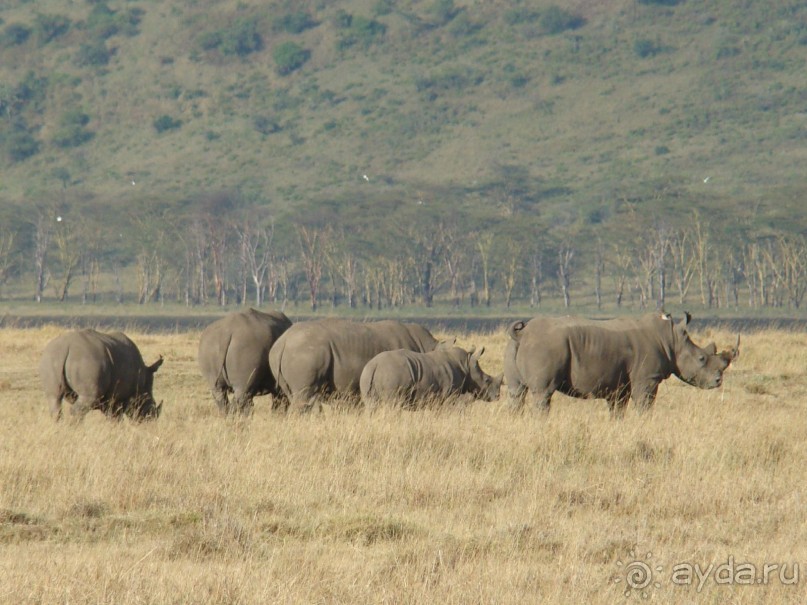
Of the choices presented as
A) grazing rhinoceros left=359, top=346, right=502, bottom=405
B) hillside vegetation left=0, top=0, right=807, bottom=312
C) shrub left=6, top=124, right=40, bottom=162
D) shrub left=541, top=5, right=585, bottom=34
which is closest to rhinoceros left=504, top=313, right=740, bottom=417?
grazing rhinoceros left=359, top=346, right=502, bottom=405

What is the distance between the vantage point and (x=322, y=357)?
14195mm

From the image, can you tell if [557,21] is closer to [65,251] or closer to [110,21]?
[110,21]

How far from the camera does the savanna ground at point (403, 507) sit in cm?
721

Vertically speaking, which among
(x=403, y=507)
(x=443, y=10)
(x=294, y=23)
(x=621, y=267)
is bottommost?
(x=403, y=507)

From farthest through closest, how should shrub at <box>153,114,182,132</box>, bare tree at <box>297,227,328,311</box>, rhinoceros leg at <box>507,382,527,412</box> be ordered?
→ 1. shrub at <box>153,114,182,132</box>
2. bare tree at <box>297,227,328,311</box>
3. rhinoceros leg at <box>507,382,527,412</box>

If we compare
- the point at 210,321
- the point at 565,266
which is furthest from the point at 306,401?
the point at 565,266

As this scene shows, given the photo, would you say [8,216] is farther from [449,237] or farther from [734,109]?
[734,109]

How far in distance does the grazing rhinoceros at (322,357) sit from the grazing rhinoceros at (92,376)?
4.71 feet

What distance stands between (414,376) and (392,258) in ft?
225

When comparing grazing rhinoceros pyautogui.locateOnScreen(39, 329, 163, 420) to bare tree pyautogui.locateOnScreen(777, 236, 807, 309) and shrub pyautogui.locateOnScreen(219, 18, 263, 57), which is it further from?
shrub pyautogui.locateOnScreen(219, 18, 263, 57)

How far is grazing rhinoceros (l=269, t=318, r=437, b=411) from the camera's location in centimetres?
1413

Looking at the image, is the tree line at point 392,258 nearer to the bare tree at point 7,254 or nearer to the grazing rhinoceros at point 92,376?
the bare tree at point 7,254

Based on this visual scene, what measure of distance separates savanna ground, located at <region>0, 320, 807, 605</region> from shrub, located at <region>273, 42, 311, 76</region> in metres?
136

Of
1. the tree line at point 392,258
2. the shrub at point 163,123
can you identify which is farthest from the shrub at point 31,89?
the tree line at point 392,258
